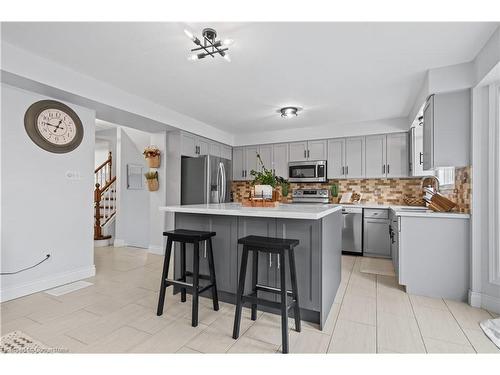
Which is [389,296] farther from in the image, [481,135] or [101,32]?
[101,32]

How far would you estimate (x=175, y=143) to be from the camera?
14.6 ft

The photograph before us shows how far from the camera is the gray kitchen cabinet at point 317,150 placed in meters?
5.03

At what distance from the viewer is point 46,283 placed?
2.82 m

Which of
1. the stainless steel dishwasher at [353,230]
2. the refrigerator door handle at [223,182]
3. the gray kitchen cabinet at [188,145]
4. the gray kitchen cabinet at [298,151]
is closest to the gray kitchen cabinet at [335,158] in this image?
the gray kitchen cabinet at [298,151]

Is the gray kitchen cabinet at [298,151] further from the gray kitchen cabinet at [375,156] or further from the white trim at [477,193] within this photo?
the white trim at [477,193]

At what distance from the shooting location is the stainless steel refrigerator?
4332mm

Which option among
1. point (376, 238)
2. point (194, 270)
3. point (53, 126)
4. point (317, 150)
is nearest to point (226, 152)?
point (317, 150)

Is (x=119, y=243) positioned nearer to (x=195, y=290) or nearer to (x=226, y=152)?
(x=226, y=152)

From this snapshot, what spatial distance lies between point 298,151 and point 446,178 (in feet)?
8.30

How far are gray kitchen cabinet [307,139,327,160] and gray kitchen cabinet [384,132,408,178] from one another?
1.09m

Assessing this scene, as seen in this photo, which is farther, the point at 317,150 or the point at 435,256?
the point at 317,150
